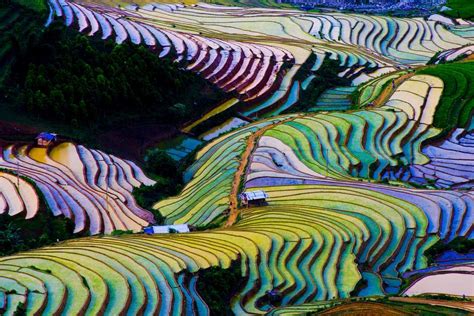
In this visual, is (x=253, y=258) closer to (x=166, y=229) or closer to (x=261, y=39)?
(x=166, y=229)

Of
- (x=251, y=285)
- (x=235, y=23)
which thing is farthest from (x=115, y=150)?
(x=235, y=23)

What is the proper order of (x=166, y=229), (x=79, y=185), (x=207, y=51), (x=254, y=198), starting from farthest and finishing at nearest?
(x=207, y=51), (x=79, y=185), (x=254, y=198), (x=166, y=229)

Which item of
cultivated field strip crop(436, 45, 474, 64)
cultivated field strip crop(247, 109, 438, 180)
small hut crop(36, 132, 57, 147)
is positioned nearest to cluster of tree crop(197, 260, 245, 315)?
cultivated field strip crop(247, 109, 438, 180)

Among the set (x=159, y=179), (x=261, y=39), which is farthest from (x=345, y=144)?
(x=261, y=39)

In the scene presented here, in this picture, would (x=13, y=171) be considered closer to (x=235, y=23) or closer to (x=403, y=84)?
(x=403, y=84)

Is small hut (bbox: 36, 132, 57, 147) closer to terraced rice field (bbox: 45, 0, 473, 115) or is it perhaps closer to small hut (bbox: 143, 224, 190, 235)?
small hut (bbox: 143, 224, 190, 235)

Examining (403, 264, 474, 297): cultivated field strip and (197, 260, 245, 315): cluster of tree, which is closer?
(197, 260, 245, 315): cluster of tree

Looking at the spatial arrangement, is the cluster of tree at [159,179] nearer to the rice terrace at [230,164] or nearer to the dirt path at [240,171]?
the rice terrace at [230,164]
